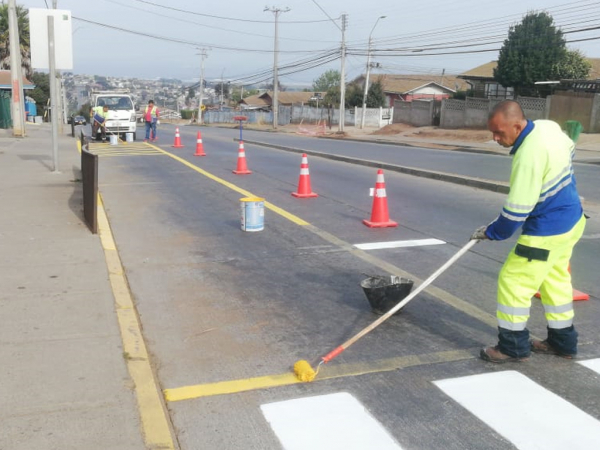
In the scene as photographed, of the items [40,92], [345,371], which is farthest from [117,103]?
[40,92]

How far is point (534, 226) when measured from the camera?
4168 millimetres

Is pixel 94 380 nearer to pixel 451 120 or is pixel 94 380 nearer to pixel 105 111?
pixel 105 111

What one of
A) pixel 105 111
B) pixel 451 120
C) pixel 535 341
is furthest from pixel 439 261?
pixel 451 120

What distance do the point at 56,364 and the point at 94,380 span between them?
15.5 inches

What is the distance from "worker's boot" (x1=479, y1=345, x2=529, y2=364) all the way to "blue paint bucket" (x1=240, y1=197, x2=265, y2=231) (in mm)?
4680

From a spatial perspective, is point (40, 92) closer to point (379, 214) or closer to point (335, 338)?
point (379, 214)

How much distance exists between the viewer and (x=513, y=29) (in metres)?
45.9

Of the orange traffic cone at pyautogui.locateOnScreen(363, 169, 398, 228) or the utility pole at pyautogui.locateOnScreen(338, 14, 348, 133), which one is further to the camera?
the utility pole at pyautogui.locateOnScreen(338, 14, 348, 133)

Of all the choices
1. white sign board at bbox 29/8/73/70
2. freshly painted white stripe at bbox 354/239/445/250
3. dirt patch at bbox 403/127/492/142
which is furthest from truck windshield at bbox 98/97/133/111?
freshly painted white stripe at bbox 354/239/445/250

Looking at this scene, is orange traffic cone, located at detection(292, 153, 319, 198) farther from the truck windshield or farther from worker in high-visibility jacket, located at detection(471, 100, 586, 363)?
the truck windshield

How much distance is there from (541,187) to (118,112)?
81.6 ft

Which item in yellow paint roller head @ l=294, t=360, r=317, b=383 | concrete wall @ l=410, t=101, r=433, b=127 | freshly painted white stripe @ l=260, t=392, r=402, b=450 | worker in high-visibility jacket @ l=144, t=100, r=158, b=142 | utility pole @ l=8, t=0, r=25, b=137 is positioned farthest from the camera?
concrete wall @ l=410, t=101, r=433, b=127

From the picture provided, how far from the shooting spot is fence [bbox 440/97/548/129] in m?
37.7

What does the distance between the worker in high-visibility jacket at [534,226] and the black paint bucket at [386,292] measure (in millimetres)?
971
